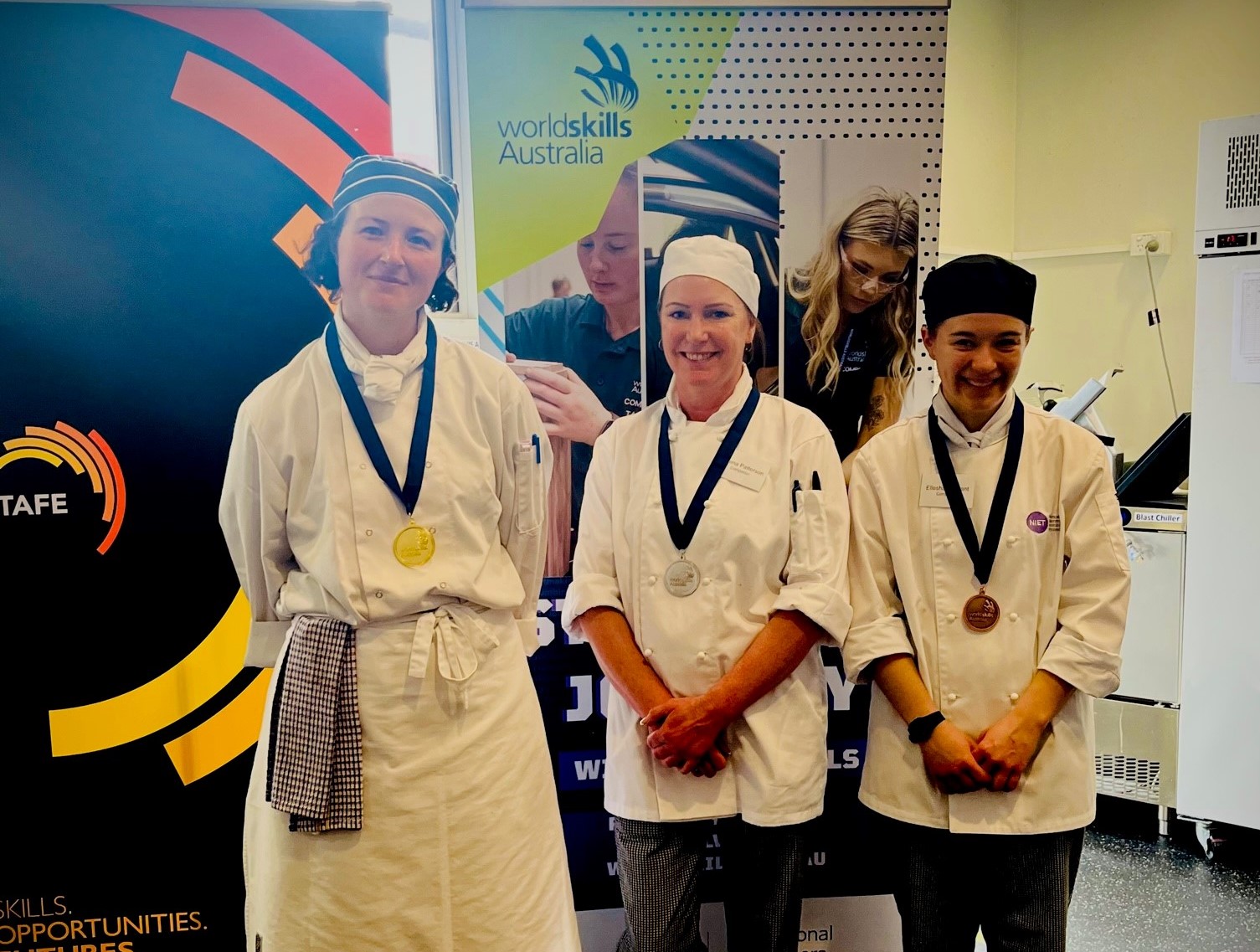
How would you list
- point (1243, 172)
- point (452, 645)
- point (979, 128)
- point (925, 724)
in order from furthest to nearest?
point (979, 128)
point (1243, 172)
point (925, 724)
point (452, 645)

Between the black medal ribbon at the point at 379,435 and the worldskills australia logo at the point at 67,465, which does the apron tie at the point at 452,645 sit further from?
the worldskills australia logo at the point at 67,465

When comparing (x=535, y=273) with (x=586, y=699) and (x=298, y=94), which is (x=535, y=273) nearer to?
(x=298, y=94)

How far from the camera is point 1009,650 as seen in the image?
1.79 m

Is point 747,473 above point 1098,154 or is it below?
below

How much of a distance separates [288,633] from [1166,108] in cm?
439

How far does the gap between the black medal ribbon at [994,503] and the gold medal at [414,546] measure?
3.16ft

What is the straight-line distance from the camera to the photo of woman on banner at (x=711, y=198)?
2.19 meters

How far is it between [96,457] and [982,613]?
1907 mm

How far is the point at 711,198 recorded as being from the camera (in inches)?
86.7

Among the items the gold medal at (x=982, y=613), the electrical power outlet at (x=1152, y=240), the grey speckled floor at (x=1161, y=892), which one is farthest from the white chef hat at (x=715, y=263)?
the electrical power outlet at (x=1152, y=240)

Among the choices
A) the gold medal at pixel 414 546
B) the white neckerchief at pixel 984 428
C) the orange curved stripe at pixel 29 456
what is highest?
the white neckerchief at pixel 984 428

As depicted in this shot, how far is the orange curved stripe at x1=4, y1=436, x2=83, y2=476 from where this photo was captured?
2.15m

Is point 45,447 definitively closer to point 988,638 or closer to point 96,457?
point 96,457

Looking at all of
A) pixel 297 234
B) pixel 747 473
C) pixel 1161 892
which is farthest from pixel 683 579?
pixel 1161 892
